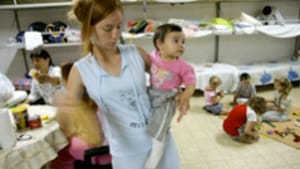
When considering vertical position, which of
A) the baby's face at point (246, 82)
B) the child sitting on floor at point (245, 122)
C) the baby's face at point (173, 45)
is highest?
the baby's face at point (173, 45)

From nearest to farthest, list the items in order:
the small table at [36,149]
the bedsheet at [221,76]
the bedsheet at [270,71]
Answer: the small table at [36,149] < the bedsheet at [221,76] < the bedsheet at [270,71]

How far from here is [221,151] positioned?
2.29 metres

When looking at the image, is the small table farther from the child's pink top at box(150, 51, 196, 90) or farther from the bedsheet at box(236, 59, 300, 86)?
the bedsheet at box(236, 59, 300, 86)

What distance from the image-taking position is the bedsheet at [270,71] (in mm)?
3623

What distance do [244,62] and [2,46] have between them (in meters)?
3.70

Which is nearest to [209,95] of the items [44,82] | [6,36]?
[44,82]

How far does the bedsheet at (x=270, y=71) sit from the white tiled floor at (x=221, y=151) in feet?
3.96

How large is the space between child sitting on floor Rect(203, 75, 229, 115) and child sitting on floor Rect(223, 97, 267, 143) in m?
0.51

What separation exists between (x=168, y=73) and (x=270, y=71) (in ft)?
10.5

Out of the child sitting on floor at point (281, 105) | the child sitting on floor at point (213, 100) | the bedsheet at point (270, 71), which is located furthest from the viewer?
the bedsheet at point (270, 71)

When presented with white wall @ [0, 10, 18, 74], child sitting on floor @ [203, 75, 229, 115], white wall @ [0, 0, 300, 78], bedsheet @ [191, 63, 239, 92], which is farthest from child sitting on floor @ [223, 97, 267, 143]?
white wall @ [0, 10, 18, 74]

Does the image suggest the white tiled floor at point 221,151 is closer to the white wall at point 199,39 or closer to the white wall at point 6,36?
the white wall at point 199,39

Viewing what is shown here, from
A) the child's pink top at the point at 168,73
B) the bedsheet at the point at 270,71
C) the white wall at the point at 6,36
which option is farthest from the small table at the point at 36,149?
the bedsheet at the point at 270,71

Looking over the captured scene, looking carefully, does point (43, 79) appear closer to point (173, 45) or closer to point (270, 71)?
point (173, 45)
